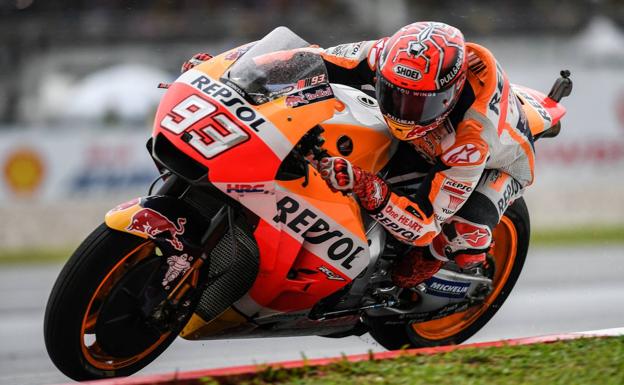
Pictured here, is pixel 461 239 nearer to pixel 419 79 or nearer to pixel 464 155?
pixel 464 155

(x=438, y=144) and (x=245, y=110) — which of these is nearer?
(x=245, y=110)

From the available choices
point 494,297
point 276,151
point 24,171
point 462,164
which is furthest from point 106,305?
point 24,171

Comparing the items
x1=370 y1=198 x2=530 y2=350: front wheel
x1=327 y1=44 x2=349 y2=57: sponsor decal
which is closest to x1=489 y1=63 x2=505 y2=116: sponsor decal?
x1=327 y1=44 x2=349 y2=57: sponsor decal

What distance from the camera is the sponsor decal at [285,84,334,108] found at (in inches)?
156

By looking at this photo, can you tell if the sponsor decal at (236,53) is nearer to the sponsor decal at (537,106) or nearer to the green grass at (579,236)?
the sponsor decal at (537,106)

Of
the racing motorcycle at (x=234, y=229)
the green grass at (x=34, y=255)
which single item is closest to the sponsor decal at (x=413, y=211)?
the racing motorcycle at (x=234, y=229)

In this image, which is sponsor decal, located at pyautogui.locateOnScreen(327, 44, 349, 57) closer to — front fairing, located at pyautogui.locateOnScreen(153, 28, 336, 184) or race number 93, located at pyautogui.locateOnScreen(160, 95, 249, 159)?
front fairing, located at pyautogui.locateOnScreen(153, 28, 336, 184)

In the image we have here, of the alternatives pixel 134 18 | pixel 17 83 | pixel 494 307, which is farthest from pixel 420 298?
pixel 134 18

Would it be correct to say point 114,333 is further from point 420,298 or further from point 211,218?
point 420,298

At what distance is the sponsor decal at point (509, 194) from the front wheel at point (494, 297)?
1.22 feet

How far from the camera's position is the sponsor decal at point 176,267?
12.8 ft

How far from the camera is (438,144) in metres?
4.47

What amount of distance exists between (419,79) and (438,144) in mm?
504

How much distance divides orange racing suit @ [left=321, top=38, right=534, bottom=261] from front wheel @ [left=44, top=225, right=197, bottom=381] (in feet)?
3.43
